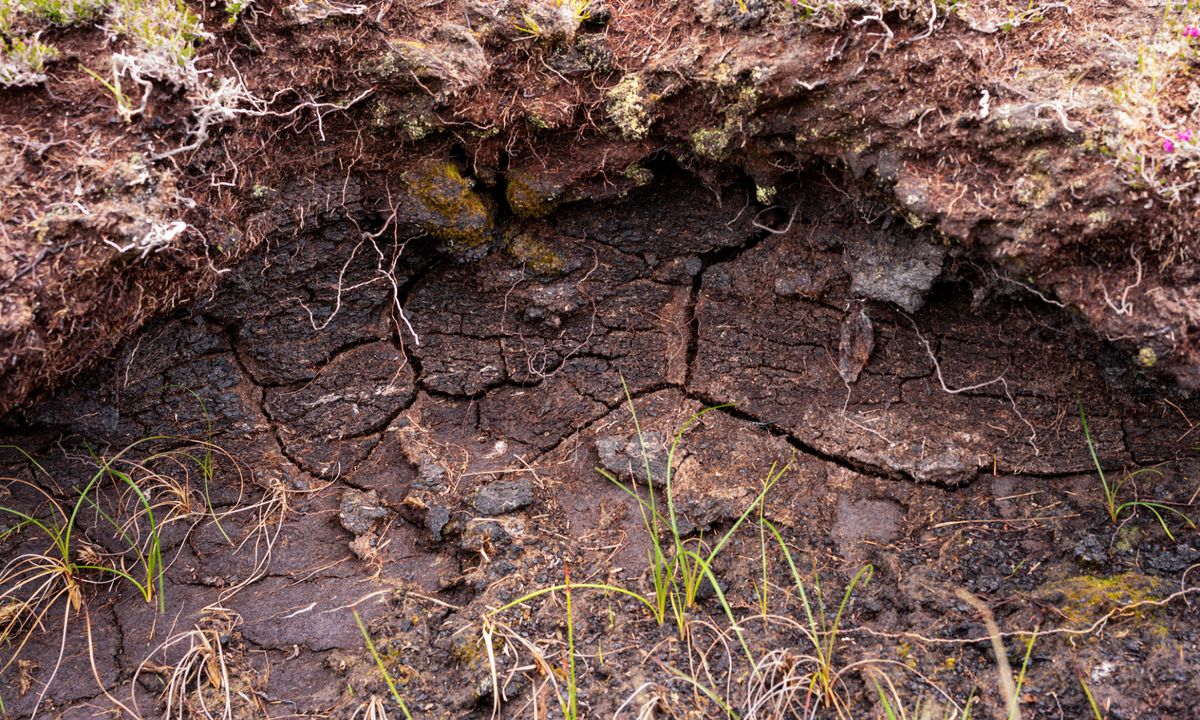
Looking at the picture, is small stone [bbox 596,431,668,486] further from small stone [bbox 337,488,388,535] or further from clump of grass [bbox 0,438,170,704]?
clump of grass [bbox 0,438,170,704]

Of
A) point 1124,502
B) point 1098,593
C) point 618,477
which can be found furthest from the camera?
point 618,477

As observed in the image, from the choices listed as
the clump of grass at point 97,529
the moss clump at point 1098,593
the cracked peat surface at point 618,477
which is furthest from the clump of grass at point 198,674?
the moss clump at point 1098,593

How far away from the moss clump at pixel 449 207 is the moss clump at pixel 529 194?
80 millimetres

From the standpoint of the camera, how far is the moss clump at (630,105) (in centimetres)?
205

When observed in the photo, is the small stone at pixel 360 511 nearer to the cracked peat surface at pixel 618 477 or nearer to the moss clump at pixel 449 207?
the cracked peat surface at pixel 618 477

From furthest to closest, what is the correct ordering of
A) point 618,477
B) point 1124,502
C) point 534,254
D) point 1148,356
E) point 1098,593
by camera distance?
1. point 534,254
2. point 618,477
3. point 1124,502
4. point 1098,593
5. point 1148,356

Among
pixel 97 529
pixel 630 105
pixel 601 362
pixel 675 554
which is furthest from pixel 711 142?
pixel 97 529

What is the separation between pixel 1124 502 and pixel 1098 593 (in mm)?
263

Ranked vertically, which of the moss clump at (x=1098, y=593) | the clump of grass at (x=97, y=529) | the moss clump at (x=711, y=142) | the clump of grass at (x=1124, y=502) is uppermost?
the moss clump at (x=711, y=142)

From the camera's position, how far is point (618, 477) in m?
2.16

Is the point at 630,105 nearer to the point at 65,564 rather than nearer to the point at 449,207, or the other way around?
the point at 449,207

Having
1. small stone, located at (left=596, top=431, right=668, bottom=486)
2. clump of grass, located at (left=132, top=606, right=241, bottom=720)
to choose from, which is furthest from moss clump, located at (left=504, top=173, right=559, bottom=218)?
clump of grass, located at (left=132, top=606, right=241, bottom=720)

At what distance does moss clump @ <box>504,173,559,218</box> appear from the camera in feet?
7.13

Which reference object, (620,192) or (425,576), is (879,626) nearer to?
(425,576)
